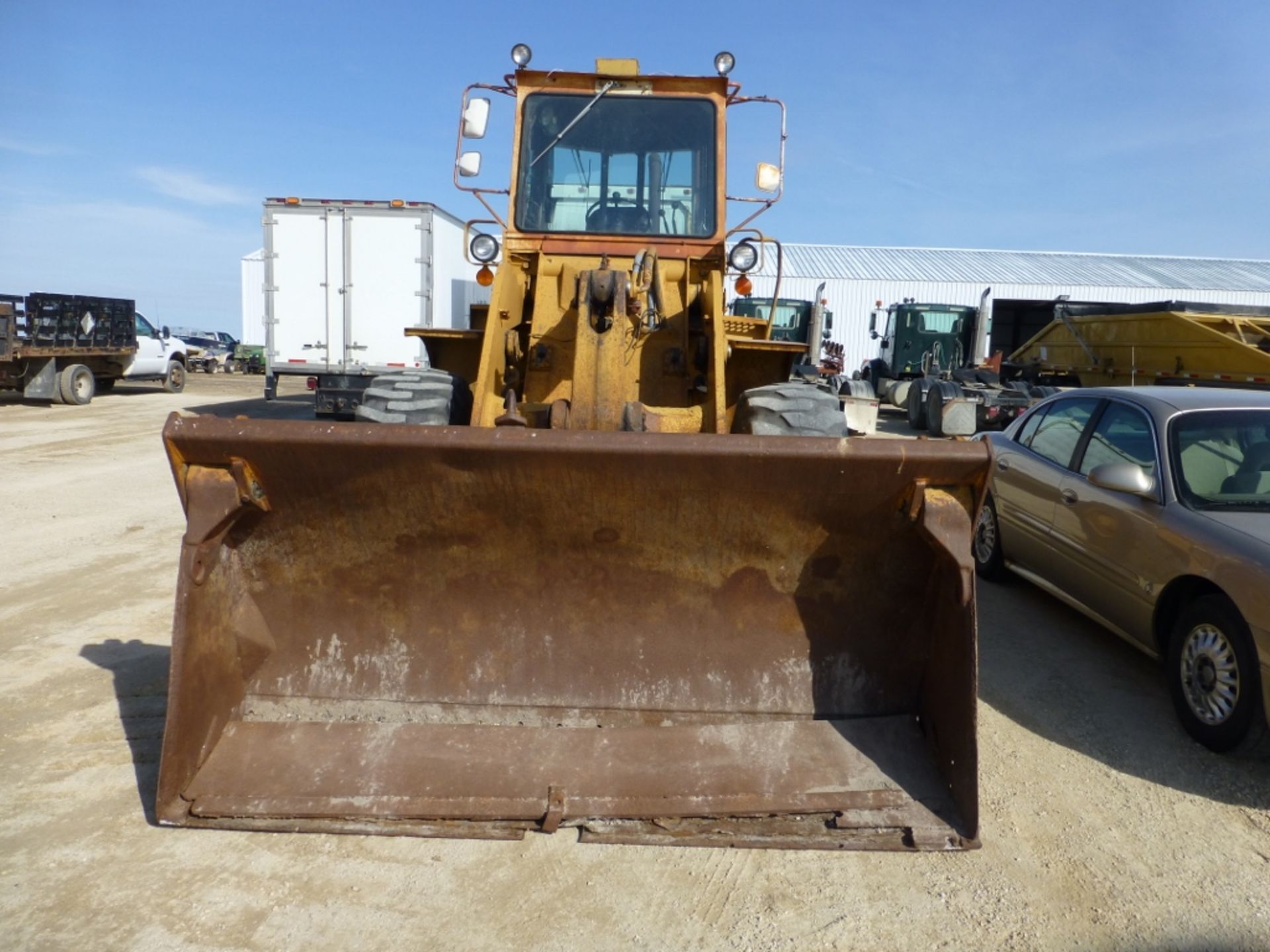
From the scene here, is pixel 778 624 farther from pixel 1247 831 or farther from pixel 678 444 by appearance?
pixel 1247 831

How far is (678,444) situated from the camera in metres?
3.33

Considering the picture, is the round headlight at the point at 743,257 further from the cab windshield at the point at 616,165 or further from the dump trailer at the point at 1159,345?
the dump trailer at the point at 1159,345

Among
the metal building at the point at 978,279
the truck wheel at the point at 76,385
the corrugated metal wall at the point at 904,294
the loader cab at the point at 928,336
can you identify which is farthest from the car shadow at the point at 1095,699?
the corrugated metal wall at the point at 904,294

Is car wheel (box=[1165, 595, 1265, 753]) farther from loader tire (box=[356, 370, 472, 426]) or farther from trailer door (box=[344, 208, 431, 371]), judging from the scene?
trailer door (box=[344, 208, 431, 371])

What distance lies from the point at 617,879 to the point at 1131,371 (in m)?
14.1

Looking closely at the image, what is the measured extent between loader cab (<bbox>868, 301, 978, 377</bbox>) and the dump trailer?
9.12 ft

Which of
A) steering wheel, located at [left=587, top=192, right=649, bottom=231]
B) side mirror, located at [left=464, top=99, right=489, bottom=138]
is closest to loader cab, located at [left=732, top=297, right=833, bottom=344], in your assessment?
steering wheel, located at [left=587, top=192, right=649, bottom=231]

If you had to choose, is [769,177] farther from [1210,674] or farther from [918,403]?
[918,403]

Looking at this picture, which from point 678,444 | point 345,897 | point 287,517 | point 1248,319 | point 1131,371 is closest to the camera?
point 345,897

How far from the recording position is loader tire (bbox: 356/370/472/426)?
4.84 m

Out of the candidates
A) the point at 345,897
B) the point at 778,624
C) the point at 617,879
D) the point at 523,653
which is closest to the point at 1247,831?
the point at 778,624

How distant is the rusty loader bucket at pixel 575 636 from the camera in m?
3.26

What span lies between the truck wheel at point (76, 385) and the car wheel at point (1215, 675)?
19.9 metres

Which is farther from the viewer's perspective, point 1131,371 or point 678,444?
point 1131,371
